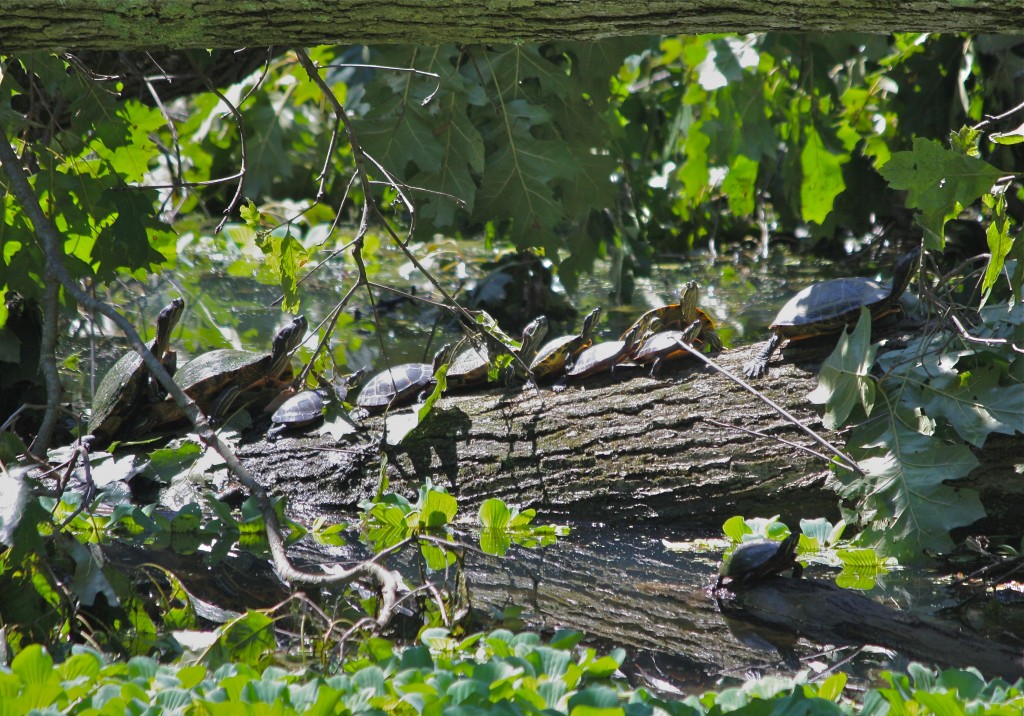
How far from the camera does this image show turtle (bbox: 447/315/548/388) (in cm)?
396

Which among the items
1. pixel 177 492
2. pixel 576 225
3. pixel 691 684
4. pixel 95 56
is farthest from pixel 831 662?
pixel 95 56

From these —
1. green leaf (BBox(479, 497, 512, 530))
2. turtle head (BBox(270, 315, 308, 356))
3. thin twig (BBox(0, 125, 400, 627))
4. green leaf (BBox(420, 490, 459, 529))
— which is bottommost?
green leaf (BBox(479, 497, 512, 530))

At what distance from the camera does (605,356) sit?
3.85 meters

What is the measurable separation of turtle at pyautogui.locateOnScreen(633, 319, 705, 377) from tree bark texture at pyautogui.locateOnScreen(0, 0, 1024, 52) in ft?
6.67

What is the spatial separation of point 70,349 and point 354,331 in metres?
1.78

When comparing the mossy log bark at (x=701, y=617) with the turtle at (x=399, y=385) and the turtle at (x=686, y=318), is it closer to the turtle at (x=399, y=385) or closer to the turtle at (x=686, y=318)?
the turtle at (x=399, y=385)

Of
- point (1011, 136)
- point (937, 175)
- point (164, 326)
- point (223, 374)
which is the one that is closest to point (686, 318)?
point (937, 175)

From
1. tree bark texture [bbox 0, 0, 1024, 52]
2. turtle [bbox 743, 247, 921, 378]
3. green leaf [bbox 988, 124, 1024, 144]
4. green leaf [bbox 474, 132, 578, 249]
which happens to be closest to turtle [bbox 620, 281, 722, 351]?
turtle [bbox 743, 247, 921, 378]

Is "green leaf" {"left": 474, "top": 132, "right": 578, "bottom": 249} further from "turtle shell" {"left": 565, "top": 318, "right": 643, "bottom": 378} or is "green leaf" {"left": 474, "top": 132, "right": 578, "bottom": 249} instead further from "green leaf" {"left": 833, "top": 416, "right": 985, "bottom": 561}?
"green leaf" {"left": 833, "top": 416, "right": 985, "bottom": 561}

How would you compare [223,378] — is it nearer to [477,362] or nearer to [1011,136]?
[477,362]

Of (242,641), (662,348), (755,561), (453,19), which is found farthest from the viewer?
(662,348)

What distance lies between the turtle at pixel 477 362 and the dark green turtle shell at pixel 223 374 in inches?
27.2

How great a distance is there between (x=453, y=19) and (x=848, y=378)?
2029 mm

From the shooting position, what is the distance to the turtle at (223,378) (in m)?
3.92
